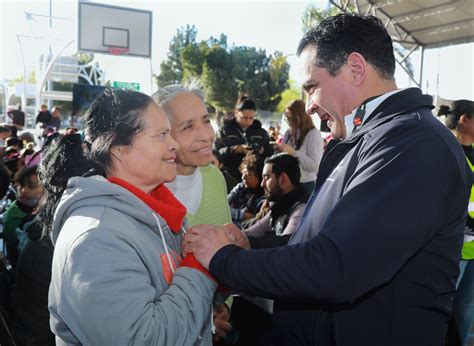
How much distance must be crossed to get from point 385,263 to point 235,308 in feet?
9.96

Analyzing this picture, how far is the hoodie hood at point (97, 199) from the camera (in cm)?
128

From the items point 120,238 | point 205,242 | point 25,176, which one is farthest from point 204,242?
point 25,176

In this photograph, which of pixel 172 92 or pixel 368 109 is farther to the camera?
pixel 172 92

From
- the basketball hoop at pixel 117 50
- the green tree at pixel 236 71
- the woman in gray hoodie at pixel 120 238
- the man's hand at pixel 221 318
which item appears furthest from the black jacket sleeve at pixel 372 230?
the green tree at pixel 236 71

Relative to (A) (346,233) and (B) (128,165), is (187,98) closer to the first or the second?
(B) (128,165)

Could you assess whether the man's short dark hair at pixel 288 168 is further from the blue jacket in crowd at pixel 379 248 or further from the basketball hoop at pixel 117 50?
the basketball hoop at pixel 117 50

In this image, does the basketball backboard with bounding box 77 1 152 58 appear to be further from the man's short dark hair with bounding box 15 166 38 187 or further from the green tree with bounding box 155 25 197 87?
the green tree with bounding box 155 25 197 87

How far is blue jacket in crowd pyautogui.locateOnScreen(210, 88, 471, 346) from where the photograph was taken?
1170 millimetres

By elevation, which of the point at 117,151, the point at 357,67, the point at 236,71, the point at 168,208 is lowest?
the point at 168,208

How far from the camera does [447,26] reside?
513 inches

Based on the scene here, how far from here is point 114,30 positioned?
46.0ft

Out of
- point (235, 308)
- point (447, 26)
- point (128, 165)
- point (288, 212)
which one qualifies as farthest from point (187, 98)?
point (447, 26)

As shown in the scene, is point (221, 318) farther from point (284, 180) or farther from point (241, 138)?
point (241, 138)

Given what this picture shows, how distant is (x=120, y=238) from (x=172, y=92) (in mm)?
1098
